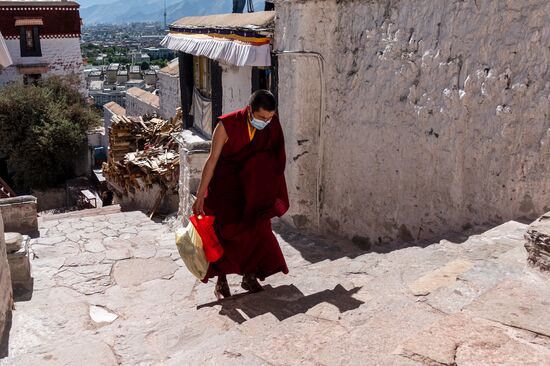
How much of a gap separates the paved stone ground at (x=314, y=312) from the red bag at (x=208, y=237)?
33cm

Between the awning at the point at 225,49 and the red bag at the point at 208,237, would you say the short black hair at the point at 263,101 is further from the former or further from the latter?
the awning at the point at 225,49

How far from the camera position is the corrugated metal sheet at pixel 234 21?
603 centimetres

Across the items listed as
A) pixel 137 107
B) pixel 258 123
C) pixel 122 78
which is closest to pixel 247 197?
pixel 258 123

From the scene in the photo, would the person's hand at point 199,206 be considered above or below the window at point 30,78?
above

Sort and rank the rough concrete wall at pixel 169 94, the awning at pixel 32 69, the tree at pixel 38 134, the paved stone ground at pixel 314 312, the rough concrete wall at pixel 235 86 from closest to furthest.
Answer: the paved stone ground at pixel 314 312 → the rough concrete wall at pixel 235 86 → the rough concrete wall at pixel 169 94 → the tree at pixel 38 134 → the awning at pixel 32 69

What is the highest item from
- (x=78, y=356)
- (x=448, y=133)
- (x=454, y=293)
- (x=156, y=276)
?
(x=448, y=133)

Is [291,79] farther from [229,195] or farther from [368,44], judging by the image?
[229,195]

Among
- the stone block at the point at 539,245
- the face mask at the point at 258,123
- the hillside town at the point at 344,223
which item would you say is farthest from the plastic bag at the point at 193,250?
the stone block at the point at 539,245

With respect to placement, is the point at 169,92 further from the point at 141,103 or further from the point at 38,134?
the point at 38,134

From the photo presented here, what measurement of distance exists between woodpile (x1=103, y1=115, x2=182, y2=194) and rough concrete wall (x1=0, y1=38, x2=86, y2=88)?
14.7 m

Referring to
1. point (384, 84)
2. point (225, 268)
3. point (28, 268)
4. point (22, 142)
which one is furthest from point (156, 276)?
point (22, 142)

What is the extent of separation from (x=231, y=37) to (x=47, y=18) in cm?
2208

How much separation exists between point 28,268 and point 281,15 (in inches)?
142

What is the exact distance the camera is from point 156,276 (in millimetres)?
5684
